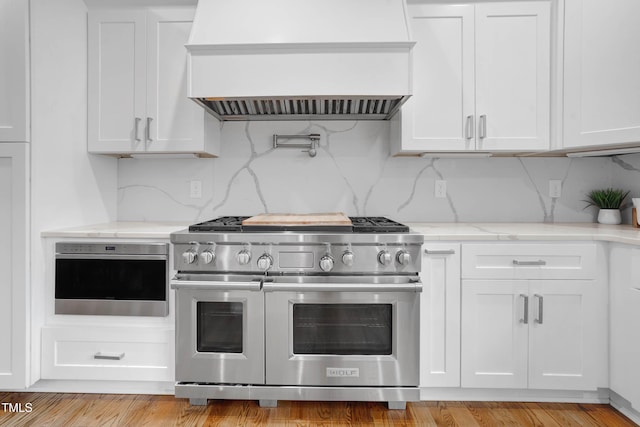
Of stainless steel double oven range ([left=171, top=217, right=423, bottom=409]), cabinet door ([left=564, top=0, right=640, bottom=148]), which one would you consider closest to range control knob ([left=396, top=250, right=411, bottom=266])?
stainless steel double oven range ([left=171, top=217, right=423, bottom=409])

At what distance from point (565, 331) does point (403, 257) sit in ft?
2.95

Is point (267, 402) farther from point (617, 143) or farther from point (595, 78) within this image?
point (595, 78)

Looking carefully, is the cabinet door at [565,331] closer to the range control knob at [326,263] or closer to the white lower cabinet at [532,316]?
the white lower cabinet at [532,316]

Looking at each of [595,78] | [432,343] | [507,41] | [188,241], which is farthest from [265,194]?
[595,78]

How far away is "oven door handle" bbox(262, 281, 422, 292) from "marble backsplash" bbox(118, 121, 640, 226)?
0.83 meters

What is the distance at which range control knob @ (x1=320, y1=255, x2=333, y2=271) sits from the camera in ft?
6.00

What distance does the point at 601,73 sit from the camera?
2.02m

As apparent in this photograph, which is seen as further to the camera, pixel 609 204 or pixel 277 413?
pixel 609 204

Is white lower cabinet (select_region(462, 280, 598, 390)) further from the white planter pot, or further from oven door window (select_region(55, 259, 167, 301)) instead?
oven door window (select_region(55, 259, 167, 301))

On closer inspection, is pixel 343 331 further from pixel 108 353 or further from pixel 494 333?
pixel 108 353

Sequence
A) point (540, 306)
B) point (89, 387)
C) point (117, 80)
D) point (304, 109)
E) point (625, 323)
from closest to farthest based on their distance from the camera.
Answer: point (625, 323) → point (540, 306) → point (89, 387) → point (117, 80) → point (304, 109)

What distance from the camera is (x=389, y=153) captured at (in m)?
2.60

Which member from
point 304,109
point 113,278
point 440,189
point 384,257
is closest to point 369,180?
point 440,189

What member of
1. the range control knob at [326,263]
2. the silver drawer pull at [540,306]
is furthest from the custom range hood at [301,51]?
the silver drawer pull at [540,306]
